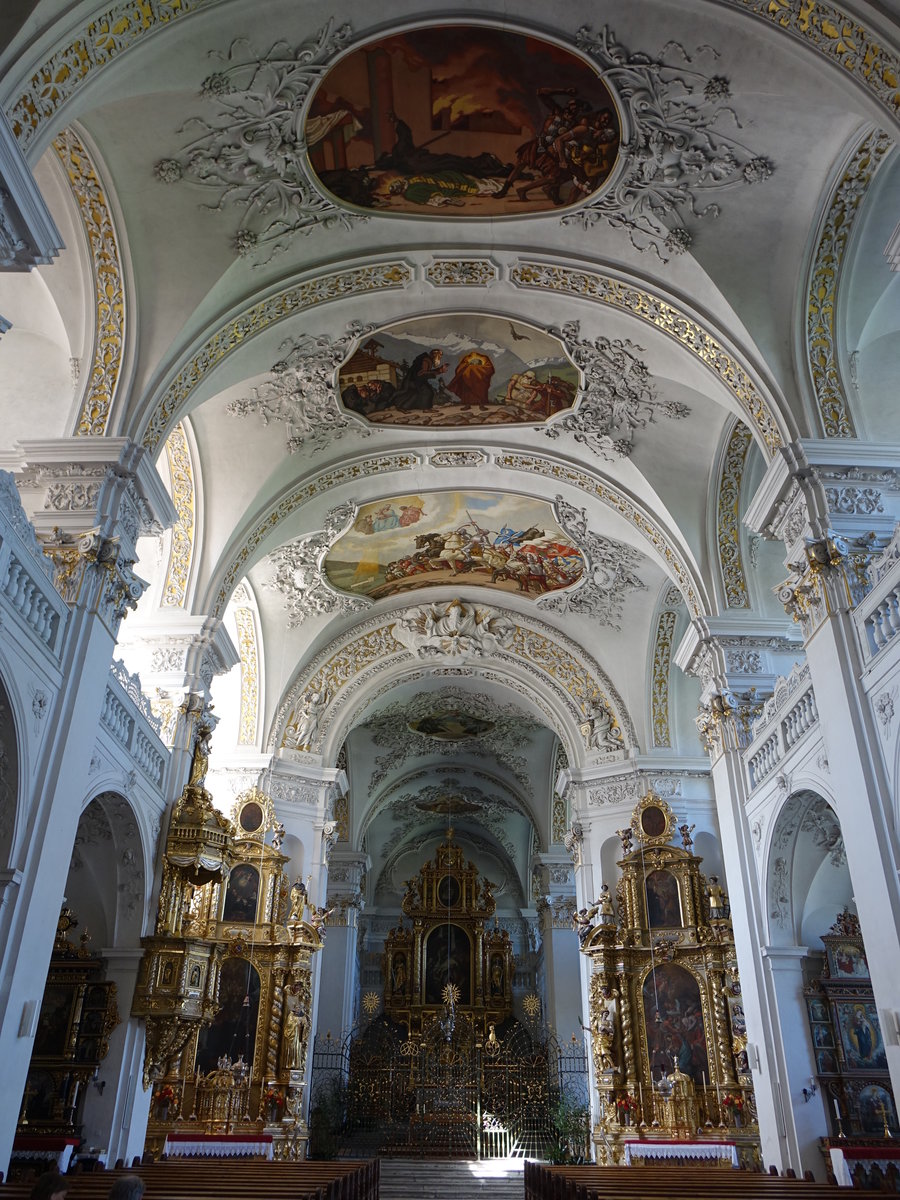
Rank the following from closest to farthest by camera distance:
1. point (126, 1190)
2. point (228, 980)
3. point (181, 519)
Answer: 1. point (126, 1190)
2. point (181, 519)
3. point (228, 980)

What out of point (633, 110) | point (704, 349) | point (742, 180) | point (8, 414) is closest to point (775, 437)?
point (704, 349)

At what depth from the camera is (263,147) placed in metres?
10.2

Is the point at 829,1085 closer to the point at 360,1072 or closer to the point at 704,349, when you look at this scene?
the point at 704,349

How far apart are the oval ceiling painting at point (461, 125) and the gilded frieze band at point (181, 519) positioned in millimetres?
4921

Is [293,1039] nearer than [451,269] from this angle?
No

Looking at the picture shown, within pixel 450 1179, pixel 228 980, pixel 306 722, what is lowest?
pixel 450 1179

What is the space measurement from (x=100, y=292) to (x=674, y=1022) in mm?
13878

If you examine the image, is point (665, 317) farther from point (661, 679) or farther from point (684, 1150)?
point (684, 1150)

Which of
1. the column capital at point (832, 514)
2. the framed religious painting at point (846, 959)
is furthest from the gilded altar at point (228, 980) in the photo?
the column capital at point (832, 514)

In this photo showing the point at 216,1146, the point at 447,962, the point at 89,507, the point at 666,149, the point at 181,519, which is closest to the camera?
the point at 89,507

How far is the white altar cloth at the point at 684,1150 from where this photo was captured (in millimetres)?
13570

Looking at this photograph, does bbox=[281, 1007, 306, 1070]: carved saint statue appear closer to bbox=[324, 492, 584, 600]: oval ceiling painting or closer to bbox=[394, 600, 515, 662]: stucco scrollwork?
bbox=[394, 600, 515, 662]: stucco scrollwork

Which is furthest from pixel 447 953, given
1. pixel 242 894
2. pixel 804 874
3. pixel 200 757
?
pixel 804 874

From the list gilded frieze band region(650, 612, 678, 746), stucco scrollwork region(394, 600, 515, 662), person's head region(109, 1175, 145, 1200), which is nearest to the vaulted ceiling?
gilded frieze band region(650, 612, 678, 746)
